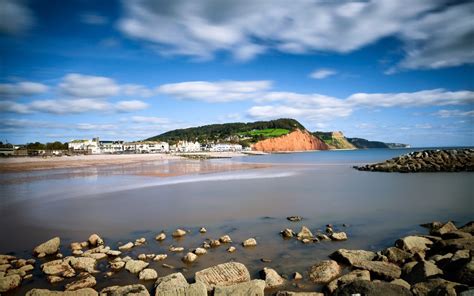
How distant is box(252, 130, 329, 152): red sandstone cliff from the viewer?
165 metres

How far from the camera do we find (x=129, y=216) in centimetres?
1269

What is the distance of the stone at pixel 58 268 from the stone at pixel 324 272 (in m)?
5.31

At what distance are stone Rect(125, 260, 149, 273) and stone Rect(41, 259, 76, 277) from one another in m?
1.15

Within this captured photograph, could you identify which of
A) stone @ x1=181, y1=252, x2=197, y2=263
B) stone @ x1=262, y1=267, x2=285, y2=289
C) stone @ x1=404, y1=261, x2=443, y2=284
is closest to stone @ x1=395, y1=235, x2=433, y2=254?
stone @ x1=404, y1=261, x2=443, y2=284

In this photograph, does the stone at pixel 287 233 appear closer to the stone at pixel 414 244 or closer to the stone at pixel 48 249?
the stone at pixel 414 244

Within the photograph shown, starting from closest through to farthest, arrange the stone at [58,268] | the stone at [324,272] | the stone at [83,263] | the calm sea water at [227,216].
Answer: the stone at [324,272] → the stone at [58,268] → the stone at [83,263] → the calm sea water at [227,216]

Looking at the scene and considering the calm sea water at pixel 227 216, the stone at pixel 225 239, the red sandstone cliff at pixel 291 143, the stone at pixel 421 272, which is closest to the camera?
the stone at pixel 421 272

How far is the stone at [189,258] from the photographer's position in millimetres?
7695

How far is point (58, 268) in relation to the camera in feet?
23.3

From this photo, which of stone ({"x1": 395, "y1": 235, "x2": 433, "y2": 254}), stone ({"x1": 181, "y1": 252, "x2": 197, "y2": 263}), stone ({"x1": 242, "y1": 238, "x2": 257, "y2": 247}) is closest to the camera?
stone ({"x1": 181, "y1": 252, "x2": 197, "y2": 263})

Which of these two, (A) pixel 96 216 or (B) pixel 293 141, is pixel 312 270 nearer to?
(A) pixel 96 216

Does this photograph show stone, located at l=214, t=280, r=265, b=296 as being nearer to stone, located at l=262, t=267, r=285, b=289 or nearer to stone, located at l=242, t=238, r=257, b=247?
stone, located at l=262, t=267, r=285, b=289

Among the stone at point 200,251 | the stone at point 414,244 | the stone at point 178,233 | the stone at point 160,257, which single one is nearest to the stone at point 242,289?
the stone at point 200,251

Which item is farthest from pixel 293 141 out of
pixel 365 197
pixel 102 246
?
pixel 102 246
